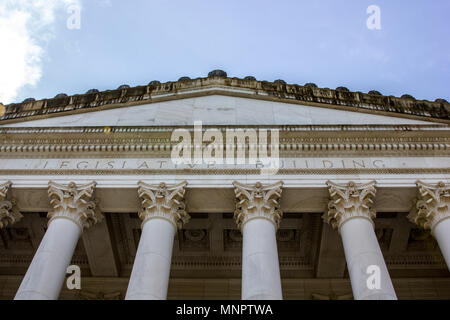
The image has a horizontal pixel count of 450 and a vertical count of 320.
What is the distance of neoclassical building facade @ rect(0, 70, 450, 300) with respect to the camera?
51.2ft

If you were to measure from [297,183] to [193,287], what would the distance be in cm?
745

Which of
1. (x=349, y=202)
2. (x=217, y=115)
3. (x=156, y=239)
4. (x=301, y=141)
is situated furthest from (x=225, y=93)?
(x=156, y=239)

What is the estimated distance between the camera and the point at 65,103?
22703mm

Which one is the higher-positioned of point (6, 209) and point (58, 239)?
point (6, 209)

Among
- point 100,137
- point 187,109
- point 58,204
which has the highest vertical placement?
point 187,109

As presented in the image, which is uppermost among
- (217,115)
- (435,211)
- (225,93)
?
(225,93)

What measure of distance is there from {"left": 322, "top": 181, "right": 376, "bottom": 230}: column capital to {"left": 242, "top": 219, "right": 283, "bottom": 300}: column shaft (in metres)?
2.36

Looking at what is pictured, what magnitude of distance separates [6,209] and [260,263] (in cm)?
972

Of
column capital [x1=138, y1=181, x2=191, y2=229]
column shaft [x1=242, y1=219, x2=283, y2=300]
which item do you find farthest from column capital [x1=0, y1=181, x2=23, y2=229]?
column shaft [x1=242, y1=219, x2=283, y2=300]

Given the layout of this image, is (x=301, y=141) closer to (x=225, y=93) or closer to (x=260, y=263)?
(x=225, y=93)

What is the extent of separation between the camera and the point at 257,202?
16625mm

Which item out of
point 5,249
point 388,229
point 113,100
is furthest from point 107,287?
point 388,229

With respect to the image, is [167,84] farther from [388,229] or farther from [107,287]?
[388,229]

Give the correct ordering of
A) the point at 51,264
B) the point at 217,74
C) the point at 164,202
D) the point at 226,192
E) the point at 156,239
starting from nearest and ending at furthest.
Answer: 1. the point at 51,264
2. the point at 156,239
3. the point at 164,202
4. the point at 226,192
5. the point at 217,74
